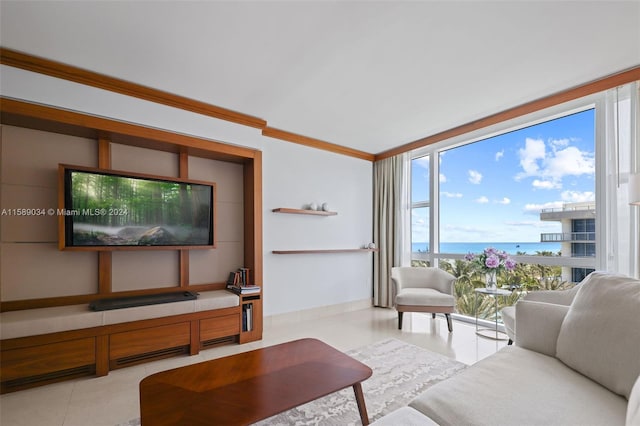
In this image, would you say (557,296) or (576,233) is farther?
(576,233)

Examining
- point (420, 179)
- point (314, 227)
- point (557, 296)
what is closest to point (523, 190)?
point (420, 179)

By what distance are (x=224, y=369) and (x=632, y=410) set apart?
1805 millimetres

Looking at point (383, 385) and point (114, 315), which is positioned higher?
point (114, 315)

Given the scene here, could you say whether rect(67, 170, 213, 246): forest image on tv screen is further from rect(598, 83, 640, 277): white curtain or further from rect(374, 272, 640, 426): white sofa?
rect(598, 83, 640, 277): white curtain

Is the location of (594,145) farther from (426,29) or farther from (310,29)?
(310,29)

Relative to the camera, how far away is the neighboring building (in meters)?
3.01

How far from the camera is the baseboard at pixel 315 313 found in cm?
393

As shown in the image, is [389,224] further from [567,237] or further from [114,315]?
[114,315]

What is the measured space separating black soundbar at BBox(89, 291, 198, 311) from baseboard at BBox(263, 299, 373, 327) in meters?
1.19

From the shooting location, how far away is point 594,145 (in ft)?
9.81

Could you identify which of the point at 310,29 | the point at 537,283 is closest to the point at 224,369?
the point at 310,29

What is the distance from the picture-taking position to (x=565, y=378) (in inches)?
54.7

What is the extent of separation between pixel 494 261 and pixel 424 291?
934mm

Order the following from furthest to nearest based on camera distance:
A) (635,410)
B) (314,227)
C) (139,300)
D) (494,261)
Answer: (314,227) → (494,261) → (139,300) → (635,410)
